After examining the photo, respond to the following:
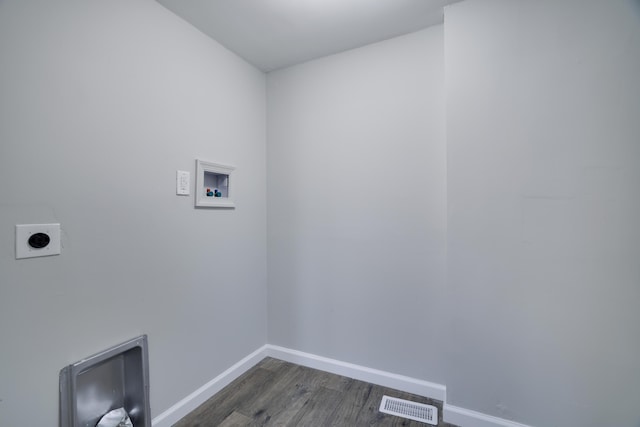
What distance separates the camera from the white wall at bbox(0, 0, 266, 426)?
1062 millimetres

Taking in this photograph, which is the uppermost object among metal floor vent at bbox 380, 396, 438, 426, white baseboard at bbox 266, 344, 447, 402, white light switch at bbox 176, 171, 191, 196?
white light switch at bbox 176, 171, 191, 196

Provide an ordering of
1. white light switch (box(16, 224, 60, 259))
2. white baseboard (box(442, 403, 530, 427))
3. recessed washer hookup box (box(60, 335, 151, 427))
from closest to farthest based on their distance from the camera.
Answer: white light switch (box(16, 224, 60, 259)) → recessed washer hookup box (box(60, 335, 151, 427)) → white baseboard (box(442, 403, 530, 427))

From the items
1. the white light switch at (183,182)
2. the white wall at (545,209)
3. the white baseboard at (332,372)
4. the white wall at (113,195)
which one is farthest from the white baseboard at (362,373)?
the white light switch at (183,182)

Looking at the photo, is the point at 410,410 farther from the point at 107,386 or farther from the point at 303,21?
the point at 303,21

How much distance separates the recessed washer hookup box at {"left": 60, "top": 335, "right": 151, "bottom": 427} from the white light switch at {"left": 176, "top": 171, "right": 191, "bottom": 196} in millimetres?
820

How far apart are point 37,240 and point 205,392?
1.33m

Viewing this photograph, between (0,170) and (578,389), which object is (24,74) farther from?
(578,389)

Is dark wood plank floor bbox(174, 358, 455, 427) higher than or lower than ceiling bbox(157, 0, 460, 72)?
lower

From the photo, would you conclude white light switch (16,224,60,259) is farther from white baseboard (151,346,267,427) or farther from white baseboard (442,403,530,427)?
white baseboard (442,403,530,427)

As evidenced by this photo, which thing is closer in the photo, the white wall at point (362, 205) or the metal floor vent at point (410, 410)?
the metal floor vent at point (410, 410)

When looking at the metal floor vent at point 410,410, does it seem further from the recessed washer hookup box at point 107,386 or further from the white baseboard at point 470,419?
the recessed washer hookup box at point 107,386

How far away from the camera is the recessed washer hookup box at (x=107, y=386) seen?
118cm

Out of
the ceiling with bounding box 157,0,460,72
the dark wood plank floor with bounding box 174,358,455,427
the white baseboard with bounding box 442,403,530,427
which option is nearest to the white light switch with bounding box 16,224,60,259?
the dark wood plank floor with bounding box 174,358,455,427

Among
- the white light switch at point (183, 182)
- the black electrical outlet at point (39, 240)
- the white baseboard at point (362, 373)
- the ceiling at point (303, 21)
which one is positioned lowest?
the white baseboard at point (362, 373)
